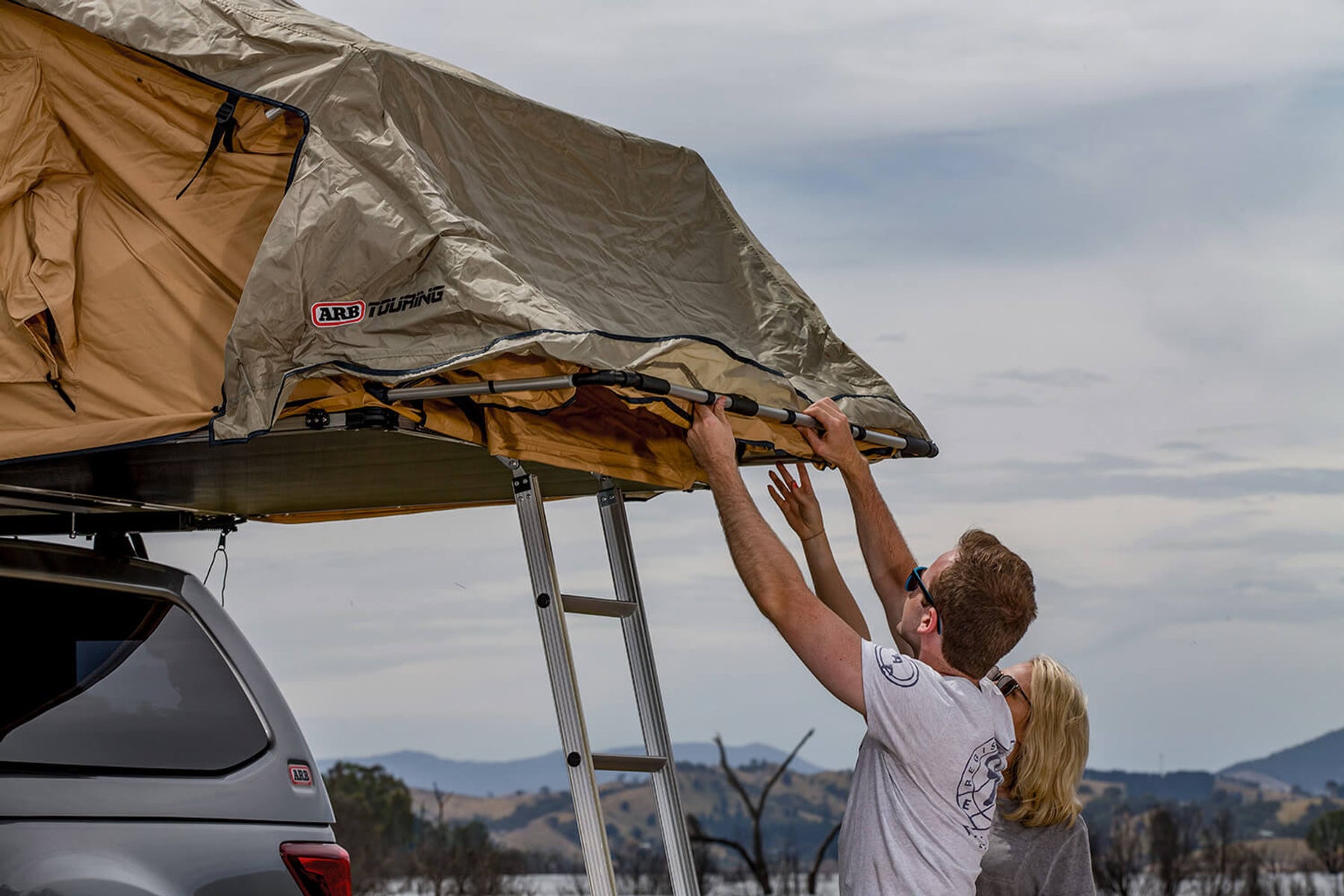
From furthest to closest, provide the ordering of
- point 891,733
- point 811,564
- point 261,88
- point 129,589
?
point 811,564
point 129,589
point 261,88
point 891,733

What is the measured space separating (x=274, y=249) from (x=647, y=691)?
6.40ft

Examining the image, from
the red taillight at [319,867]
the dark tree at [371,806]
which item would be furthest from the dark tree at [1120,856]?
the red taillight at [319,867]

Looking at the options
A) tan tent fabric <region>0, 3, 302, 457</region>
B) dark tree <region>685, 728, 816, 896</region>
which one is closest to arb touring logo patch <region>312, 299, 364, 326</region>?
tan tent fabric <region>0, 3, 302, 457</region>

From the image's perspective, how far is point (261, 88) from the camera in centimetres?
379

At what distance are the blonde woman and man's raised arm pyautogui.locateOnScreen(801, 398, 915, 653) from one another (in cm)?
48

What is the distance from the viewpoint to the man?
11.6 ft

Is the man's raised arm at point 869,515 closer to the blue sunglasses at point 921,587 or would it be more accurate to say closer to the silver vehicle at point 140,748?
the blue sunglasses at point 921,587

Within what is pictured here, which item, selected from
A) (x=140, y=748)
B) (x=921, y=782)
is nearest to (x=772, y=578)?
(x=921, y=782)

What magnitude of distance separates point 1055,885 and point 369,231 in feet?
9.04

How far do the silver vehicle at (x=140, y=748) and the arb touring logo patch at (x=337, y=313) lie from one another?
3.65 feet

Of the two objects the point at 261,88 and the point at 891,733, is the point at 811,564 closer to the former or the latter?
the point at 891,733

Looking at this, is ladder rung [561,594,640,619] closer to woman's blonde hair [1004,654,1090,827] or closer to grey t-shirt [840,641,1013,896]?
grey t-shirt [840,641,1013,896]

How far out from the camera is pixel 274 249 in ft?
11.8

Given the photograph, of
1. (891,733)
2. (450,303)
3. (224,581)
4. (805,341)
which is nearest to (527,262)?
(450,303)
